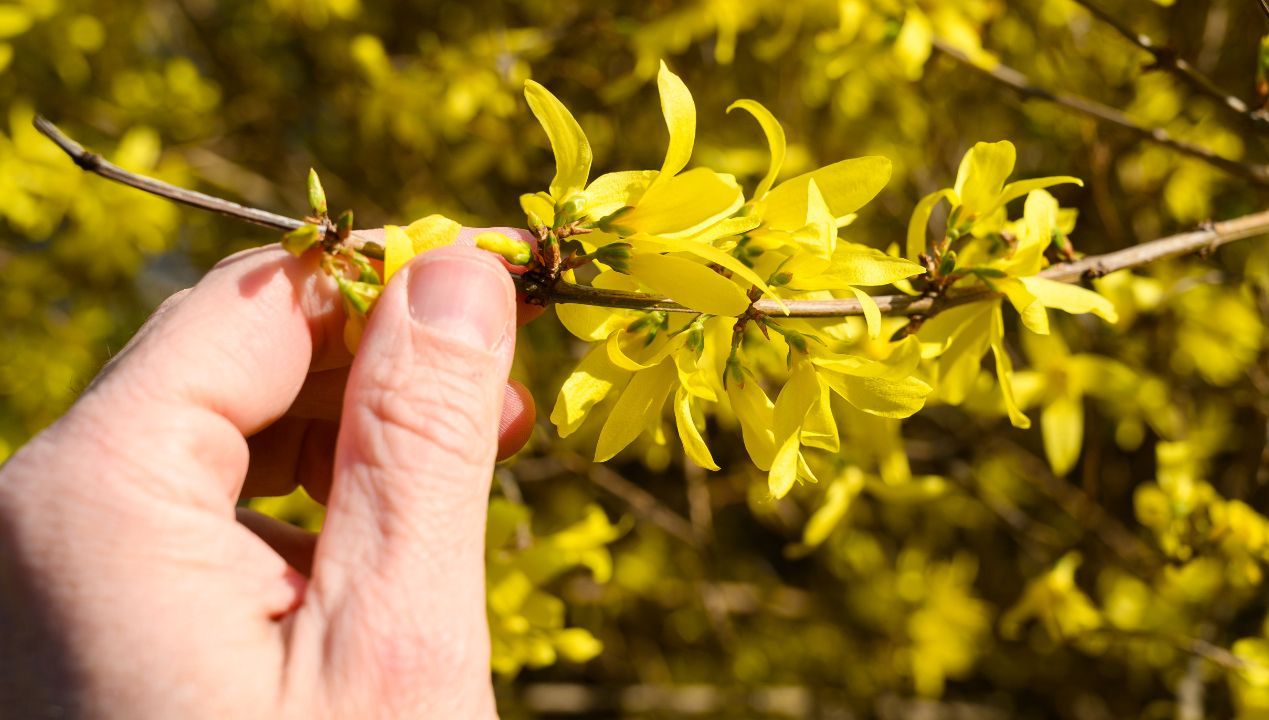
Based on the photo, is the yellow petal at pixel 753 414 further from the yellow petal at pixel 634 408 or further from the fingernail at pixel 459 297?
the fingernail at pixel 459 297

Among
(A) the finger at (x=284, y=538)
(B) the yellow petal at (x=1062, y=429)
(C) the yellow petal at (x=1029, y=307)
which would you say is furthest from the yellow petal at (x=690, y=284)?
(B) the yellow petal at (x=1062, y=429)

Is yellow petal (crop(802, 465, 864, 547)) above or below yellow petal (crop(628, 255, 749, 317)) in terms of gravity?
below

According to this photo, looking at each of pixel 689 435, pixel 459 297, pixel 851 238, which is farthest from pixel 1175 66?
pixel 851 238

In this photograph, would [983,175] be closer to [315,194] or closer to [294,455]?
[315,194]

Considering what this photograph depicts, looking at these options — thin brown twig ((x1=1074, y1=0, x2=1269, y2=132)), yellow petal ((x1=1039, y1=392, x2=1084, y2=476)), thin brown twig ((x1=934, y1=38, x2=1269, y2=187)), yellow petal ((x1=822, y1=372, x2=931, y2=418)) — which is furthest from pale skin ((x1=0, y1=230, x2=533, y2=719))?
yellow petal ((x1=1039, y1=392, x2=1084, y2=476))

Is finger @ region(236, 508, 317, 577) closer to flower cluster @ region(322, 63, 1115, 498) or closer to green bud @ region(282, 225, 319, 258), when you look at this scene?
flower cluster @ region(322, 63, 1115, 498)

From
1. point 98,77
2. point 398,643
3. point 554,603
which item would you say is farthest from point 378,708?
point 98,77
